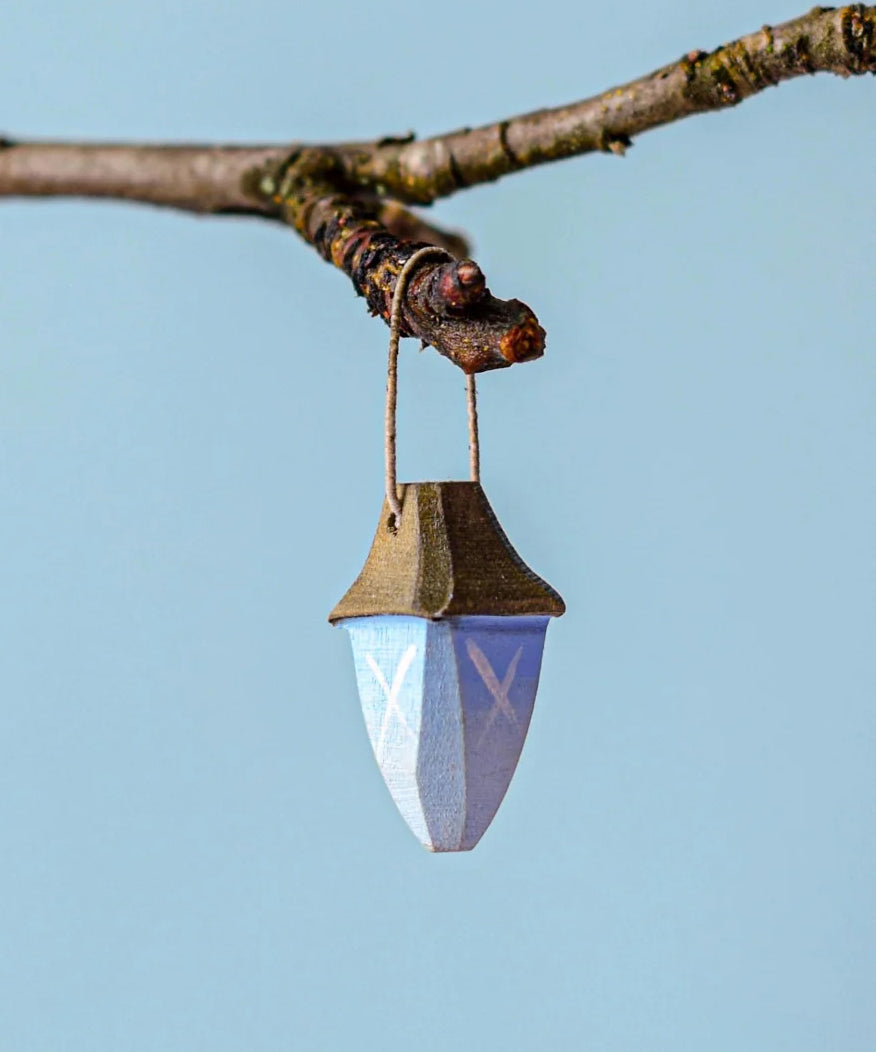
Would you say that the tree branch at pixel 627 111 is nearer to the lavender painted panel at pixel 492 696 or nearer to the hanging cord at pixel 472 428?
the hanging cord at pixel 472 428

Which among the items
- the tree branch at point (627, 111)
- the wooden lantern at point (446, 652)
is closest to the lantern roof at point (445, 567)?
the wooden lantern at point (446, 652)

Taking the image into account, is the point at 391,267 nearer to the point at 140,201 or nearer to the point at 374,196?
the point at 374,196

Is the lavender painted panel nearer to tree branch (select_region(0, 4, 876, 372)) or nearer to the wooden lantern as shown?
the wooden lantern

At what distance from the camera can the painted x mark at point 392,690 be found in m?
0.94

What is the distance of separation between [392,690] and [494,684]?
6 cm

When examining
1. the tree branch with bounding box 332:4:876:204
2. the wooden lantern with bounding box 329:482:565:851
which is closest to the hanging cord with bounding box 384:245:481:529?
the wooden lantern with bounding box 329:482:565:851

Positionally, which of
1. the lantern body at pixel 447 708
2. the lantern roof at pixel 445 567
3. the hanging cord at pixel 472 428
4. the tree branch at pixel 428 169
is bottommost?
the lantern body at pixel 447 708

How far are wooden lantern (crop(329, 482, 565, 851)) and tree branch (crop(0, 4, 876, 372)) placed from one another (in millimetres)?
104

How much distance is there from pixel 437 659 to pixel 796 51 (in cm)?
44

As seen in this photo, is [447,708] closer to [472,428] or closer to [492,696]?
[492,696]

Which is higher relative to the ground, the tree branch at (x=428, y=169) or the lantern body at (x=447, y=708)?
the tree branch at (x=428, y=169)

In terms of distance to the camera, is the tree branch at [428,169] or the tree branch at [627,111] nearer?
the tree branch at [428,169]

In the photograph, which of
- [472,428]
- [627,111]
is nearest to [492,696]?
[472,428]

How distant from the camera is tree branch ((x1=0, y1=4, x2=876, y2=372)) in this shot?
0.90 m
